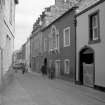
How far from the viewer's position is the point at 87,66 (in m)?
16.4

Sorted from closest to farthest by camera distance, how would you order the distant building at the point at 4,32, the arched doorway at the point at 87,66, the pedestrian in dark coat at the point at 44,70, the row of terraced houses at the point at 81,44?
the distant building at the point at 4,32 → the row of terraced houses at the point at 81,44 → the arched doorway at the point at 87,66 → the pedestrian in dark coat at the point at 44,70

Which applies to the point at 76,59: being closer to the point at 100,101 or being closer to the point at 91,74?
the point at 91,74

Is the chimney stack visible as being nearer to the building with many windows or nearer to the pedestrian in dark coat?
the building with many windows

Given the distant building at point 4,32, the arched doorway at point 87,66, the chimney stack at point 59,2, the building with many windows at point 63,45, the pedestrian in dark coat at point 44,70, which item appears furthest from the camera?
the chimney stack at point 59,2

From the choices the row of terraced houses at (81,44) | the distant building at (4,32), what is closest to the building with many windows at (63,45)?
the row of terraced houses at (81,44)

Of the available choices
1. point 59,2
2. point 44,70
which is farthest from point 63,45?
point 59,2

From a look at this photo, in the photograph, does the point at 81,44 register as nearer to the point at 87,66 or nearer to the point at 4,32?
the point at 87,66

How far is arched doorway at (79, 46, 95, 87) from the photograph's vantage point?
1557 centimetres

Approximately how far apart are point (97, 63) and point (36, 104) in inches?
263

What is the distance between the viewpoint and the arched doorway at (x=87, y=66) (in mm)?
15573

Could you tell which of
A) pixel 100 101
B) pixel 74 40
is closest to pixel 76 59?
pixel 74 40

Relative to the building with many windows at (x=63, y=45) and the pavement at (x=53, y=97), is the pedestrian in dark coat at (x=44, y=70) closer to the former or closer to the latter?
the building with many windows at (x=63, y=45)

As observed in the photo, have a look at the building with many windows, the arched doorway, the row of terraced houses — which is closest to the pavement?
the arched doorway

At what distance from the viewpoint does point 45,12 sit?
34.6m
